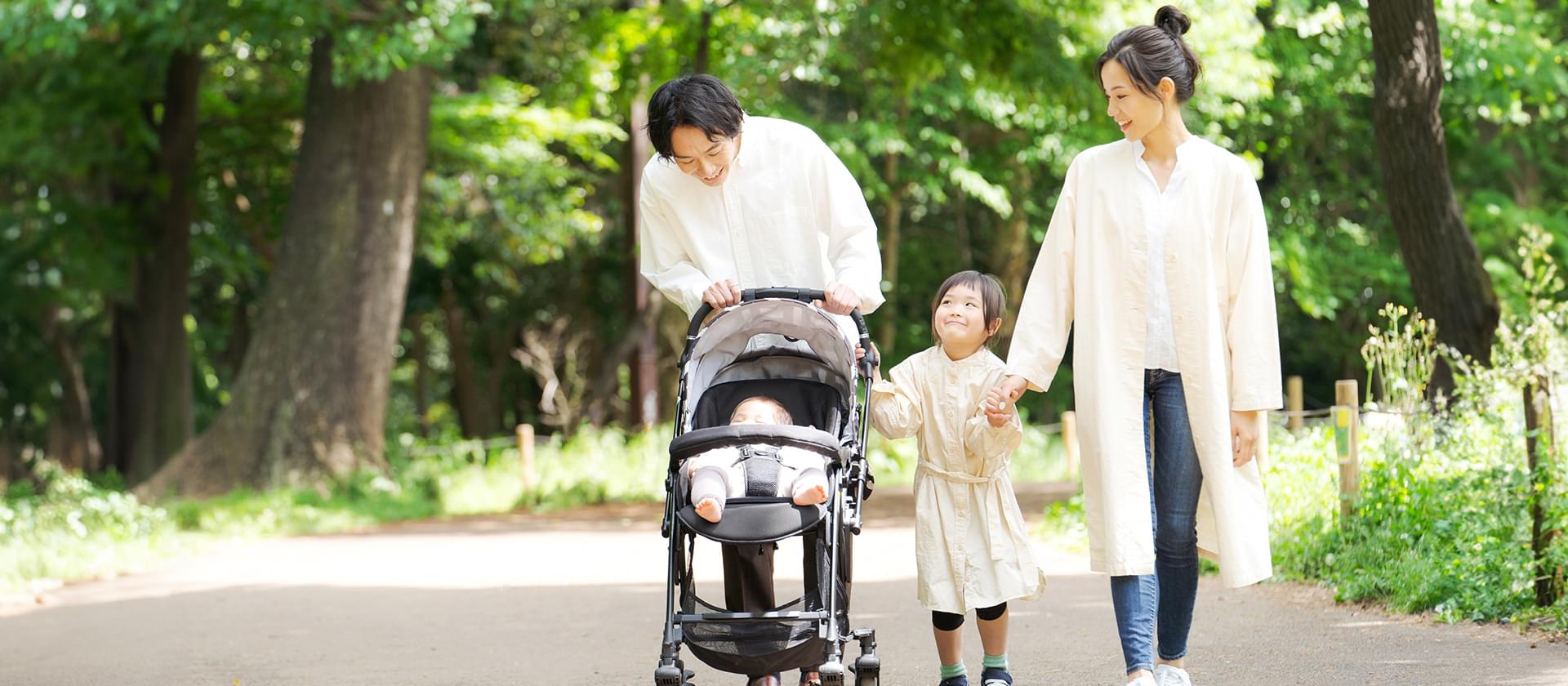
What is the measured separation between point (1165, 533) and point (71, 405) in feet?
105

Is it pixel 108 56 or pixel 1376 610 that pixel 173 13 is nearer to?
pixel 108 56

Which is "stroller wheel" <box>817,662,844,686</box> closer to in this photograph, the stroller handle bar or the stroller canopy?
the stroller canopy

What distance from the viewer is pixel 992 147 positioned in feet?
81.6

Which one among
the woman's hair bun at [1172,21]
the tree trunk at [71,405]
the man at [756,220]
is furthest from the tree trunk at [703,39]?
the tree trunk at [71,405]

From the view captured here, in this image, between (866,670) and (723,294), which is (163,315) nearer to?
(723,294)

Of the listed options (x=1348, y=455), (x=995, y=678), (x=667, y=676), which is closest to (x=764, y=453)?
(x=667, y=676)

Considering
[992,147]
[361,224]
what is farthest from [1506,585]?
[992,147]

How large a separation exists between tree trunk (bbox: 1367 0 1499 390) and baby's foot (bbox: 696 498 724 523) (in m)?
7.79

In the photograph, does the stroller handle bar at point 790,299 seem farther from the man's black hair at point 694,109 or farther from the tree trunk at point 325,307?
the tree trunk at point 325,307

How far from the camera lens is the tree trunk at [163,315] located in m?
21.6

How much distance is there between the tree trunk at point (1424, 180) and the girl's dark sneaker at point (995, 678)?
6.95 meters

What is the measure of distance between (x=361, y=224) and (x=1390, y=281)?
15617 millimetres

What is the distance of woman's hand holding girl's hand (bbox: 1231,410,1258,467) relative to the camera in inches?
181

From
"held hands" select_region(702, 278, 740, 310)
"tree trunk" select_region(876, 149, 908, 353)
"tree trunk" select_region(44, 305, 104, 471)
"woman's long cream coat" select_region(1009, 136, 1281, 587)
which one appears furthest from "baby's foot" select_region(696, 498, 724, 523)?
"tree trunk" select_region(44, 305, 104, 471)
